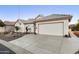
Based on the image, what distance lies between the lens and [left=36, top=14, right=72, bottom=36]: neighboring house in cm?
323

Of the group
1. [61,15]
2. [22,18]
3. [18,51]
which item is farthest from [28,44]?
[61,15]

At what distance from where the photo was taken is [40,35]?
333 cm

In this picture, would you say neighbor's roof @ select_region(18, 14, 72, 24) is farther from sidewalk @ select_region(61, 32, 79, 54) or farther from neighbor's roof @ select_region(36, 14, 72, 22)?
sidewalk @ select_region(61, 32, 79, 54)

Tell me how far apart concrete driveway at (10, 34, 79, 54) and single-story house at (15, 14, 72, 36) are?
0.27 ft

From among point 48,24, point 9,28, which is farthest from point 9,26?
point 48,24

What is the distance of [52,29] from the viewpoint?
3.30 meters

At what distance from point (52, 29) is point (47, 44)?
241 millimetres

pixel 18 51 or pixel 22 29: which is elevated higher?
pixel 22 29

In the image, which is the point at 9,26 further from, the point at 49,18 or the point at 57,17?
the point at 57,17

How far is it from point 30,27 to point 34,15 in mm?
195

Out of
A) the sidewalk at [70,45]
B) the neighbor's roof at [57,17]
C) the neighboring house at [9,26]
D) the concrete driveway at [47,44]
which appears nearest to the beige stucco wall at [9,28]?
the neighboring house at [9,26]
